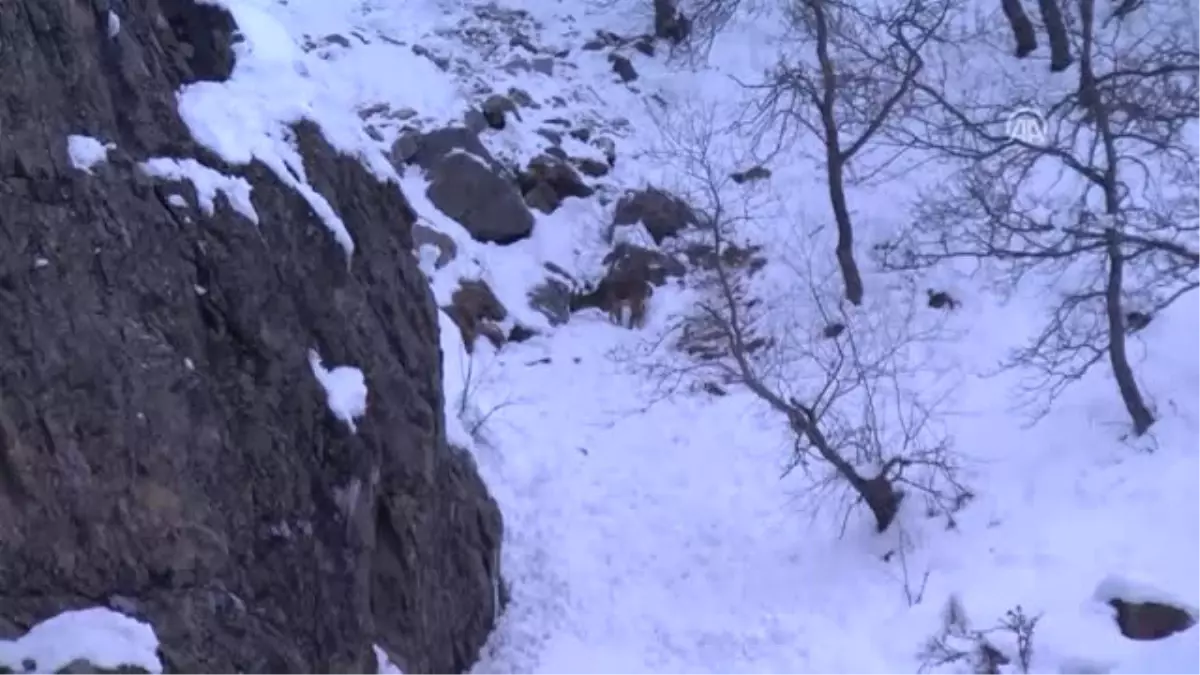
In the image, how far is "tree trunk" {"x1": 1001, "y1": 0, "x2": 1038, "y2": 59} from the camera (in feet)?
58.3

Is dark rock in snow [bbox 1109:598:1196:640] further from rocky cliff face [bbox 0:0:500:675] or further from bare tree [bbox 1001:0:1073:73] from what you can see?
bare tree [bbox 1001:0:1073:73]

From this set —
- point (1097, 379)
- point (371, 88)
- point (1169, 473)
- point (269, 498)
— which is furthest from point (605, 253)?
point (269, 498)

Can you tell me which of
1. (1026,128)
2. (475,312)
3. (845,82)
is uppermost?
(1026,128)

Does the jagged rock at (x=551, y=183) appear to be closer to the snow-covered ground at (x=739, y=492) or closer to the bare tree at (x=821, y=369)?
the snow-covered ground at (x=739, y=492)

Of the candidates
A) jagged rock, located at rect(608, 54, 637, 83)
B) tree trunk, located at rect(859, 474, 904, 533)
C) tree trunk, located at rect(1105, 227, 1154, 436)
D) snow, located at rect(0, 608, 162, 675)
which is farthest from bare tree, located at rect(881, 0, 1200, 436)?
snow, located at rect(0, 608, 162, 675)

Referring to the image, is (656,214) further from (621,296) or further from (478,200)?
(478,200)

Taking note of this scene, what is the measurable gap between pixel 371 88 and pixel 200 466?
1081 centimetres

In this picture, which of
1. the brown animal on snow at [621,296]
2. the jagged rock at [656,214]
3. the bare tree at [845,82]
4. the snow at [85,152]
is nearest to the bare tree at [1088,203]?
the bare tree at [845,82]

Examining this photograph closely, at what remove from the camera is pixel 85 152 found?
7.69 m

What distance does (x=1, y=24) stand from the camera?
7.52 m

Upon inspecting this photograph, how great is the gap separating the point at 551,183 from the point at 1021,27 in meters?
6.39

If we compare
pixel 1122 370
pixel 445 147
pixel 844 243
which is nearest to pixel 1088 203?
pixel 844 243

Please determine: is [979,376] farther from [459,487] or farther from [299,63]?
[299,63]

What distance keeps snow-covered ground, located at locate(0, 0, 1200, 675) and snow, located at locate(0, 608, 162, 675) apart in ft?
8.43
